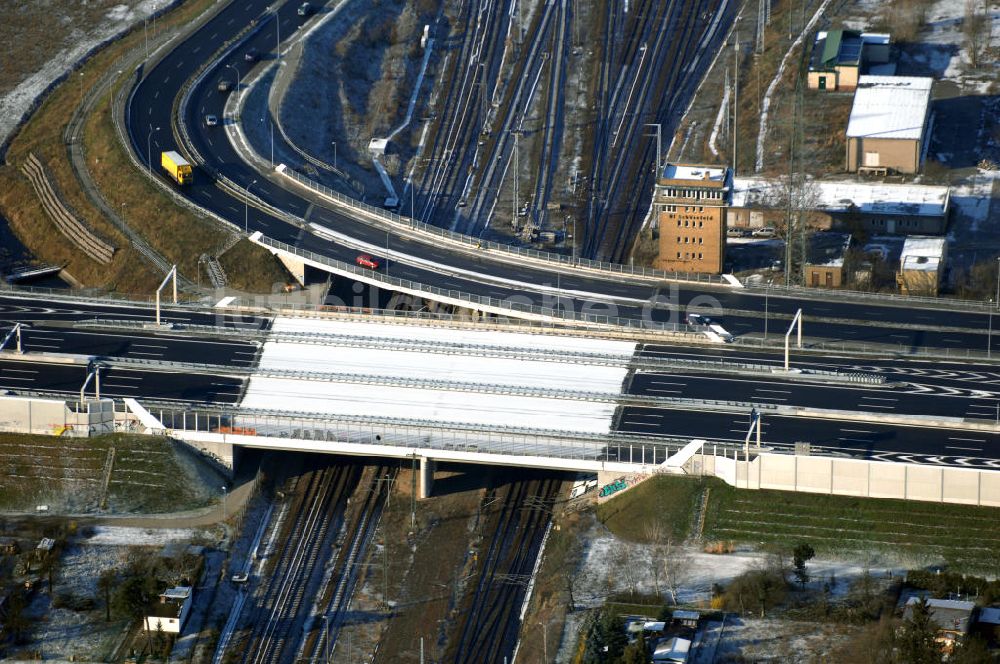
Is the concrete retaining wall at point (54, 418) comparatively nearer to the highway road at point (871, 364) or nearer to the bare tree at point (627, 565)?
the bare tree at point (627, 565)

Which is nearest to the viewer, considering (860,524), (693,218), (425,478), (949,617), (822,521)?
(949,617)

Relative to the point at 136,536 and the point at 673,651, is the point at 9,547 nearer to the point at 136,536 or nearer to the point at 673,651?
the point at 136,536

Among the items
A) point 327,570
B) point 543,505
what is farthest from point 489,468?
point 327,570

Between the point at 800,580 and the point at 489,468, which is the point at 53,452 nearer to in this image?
the point at 489,468

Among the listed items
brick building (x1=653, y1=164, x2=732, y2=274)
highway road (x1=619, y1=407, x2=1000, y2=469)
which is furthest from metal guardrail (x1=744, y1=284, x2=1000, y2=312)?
highway road (x1=619, y1=407, x2=1000, y2=469)

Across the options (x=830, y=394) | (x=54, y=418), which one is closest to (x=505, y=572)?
(x=830, y=394)
